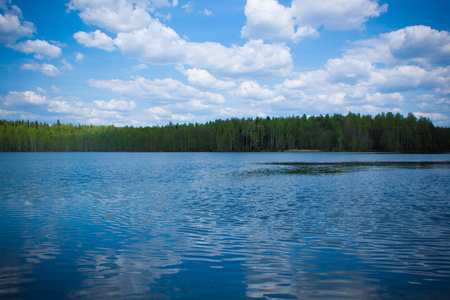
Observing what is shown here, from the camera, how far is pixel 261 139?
554ft

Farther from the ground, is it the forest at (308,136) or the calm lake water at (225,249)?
the forest at (308,136)

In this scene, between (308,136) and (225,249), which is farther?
(308,136)

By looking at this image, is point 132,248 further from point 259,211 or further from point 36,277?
point 259,211

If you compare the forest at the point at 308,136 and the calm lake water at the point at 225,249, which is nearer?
the calm lake water at the point at 225,249

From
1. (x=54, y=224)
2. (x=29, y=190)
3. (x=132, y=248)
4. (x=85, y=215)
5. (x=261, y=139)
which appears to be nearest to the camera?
(x=132, y=248)

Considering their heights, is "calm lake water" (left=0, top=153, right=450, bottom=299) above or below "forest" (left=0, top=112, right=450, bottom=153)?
below

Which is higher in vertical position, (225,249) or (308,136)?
(308,136)

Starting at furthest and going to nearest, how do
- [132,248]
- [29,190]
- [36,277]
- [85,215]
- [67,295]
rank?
[29,190] → [85,215] → [132,248] → [36,277] → [67,295]

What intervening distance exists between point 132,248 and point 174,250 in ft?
4.81

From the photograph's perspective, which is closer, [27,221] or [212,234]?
[212,234]

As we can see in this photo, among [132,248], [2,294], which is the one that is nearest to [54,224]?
[132,248]

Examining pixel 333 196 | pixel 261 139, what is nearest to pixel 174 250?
pixel 333 196

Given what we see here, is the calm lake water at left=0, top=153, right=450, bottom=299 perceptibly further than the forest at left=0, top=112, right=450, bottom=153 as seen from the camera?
No

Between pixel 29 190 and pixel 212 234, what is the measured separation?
19396mm
